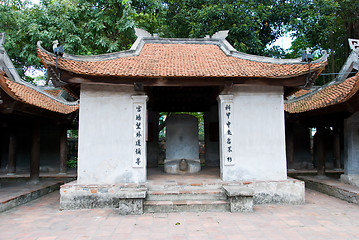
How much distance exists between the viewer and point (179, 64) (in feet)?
22.8

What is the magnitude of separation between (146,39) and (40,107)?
4.01 metres

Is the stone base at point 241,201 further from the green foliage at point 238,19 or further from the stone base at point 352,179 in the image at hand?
the green foliage at point 238,19

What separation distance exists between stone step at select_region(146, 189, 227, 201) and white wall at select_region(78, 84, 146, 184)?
2.06 ft

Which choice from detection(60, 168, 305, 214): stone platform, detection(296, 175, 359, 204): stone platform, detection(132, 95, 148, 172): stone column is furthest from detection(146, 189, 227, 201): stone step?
detection(296, 175, 359, 204): stone platform

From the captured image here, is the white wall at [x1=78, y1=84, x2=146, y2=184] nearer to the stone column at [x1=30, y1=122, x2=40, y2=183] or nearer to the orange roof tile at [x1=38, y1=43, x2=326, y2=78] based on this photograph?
the orange roof tile at [x1=38, y1=43, x2=326, y2=78]

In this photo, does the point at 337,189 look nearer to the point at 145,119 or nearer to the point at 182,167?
the point at 182,167

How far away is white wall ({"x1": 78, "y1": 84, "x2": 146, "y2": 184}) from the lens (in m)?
6.34

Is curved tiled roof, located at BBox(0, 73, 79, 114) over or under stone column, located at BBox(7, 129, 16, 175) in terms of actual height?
over

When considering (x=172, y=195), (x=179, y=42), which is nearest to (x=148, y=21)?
(x=179, y=42)

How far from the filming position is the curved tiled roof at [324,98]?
735 cm

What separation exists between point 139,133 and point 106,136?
0.79 metres

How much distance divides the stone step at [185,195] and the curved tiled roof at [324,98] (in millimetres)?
3943

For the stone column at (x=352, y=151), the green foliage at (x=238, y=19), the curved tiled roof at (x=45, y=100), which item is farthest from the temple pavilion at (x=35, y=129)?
the stone column at (x=352, y=151)

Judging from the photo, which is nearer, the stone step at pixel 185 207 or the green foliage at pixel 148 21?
the stone step at pixel 185 207
